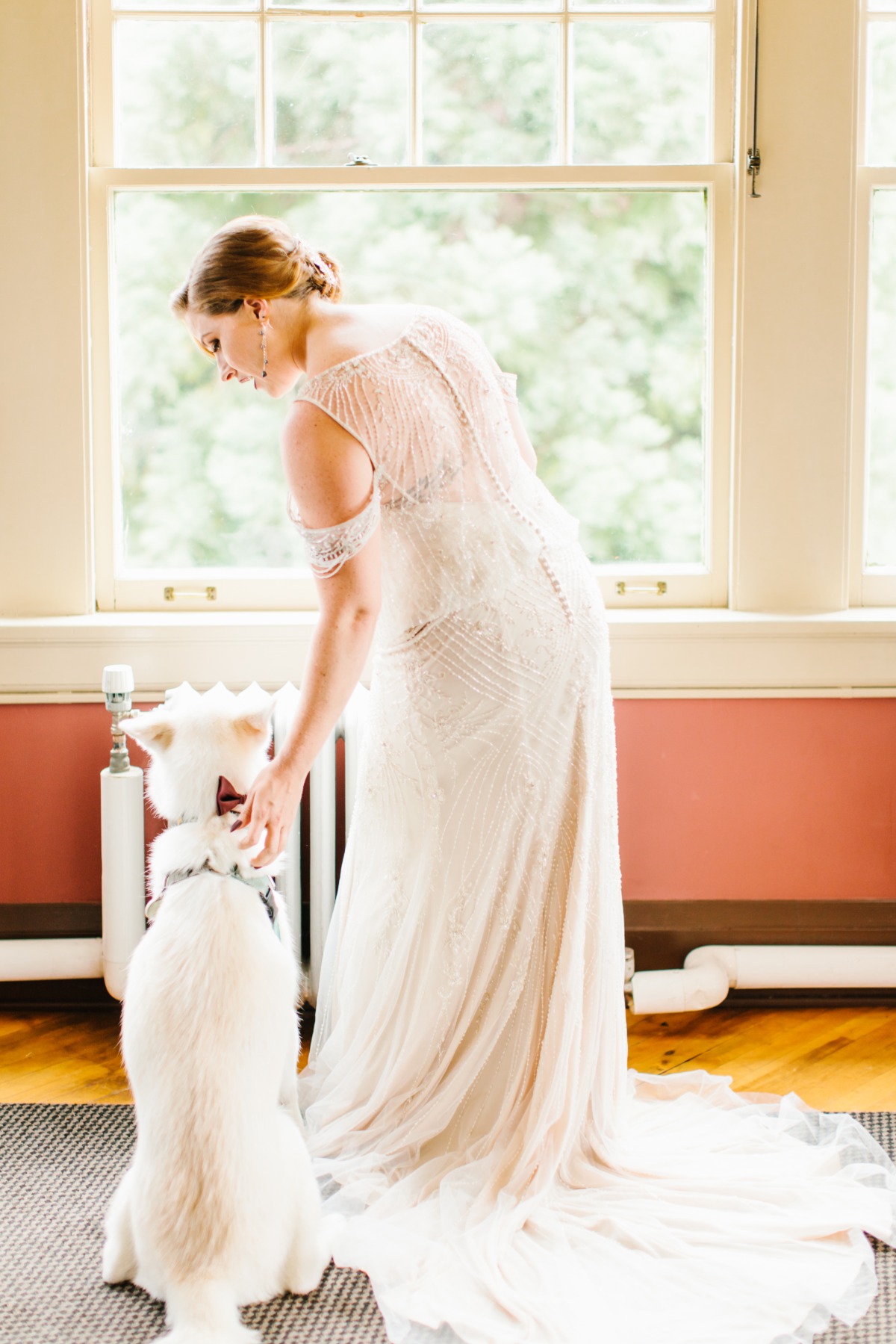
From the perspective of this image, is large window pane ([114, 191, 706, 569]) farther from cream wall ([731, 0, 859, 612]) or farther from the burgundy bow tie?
the burgundy bow tie

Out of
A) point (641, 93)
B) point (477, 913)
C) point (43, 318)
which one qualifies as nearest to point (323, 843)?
point (477, 913)

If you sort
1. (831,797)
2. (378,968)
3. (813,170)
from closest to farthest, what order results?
(378,968) → (813,170) → (831,797)

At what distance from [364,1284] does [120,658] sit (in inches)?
51.8

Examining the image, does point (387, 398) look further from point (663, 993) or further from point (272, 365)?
point (663, 993)

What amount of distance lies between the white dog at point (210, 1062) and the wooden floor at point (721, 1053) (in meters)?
0.69

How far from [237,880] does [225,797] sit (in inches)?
4.3

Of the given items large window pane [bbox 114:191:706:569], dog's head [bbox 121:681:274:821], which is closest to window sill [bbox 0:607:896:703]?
large window pane [bbox 114:191:706:569]

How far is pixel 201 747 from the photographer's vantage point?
4.94 ft

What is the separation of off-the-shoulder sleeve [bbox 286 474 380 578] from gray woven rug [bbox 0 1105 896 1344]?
39.5 inches

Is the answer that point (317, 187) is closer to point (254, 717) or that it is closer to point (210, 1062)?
point (254, 717)

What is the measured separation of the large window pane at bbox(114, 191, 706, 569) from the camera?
8.05 feet

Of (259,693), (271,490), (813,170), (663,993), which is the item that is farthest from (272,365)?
(663,993)

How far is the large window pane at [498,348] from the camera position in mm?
2455

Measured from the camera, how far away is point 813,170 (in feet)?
7.77
